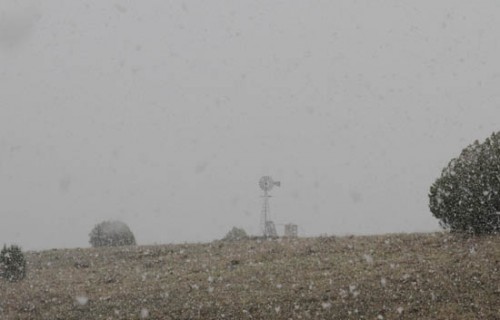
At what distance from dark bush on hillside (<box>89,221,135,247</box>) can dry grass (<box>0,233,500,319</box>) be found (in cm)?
1477

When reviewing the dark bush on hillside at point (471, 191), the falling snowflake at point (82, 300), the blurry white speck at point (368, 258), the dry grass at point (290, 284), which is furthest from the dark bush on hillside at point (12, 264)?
the dark bush on hillside at point (471, 191)

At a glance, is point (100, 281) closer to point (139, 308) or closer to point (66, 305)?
point (66, 305)

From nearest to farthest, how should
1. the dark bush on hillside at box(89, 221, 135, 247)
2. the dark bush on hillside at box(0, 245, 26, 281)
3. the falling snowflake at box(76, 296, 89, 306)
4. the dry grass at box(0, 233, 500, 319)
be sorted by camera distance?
1. the dry grass at box(0, 233, 500, 319)
2. the falling snowflake at box(76, 296, 89, 306)
3. the dark bush on hillside at box(0, 245, 26, 281)
4. the dark bush on hillside at box(89, 221, 135, 247)

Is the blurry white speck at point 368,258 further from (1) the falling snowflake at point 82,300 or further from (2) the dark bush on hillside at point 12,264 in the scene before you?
(2) the dark bush on hillside at point 12,264

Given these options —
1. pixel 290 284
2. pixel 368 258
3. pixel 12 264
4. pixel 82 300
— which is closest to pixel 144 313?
pixel 82 300

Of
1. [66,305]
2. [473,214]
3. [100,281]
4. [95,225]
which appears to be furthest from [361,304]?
[95,225]

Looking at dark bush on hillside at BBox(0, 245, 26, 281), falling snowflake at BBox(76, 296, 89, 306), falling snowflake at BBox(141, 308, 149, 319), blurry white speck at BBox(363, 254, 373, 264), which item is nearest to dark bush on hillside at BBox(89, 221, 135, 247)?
dark bush on hillside at BBox(0, 245, 26, 281)

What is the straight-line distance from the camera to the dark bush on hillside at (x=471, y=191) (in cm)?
1833

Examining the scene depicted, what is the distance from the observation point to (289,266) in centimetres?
1936

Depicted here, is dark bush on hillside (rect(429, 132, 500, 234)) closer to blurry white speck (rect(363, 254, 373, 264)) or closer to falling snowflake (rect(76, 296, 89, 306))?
blurry white speck (rect(363, 254, 373, 264))

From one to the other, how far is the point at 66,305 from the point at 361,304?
904 centimetres

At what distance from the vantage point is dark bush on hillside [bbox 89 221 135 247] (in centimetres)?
4019

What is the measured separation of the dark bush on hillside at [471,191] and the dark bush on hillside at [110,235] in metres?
25.6

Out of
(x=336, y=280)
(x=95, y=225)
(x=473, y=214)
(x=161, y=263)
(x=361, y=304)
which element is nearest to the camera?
(x=361, y=304)
